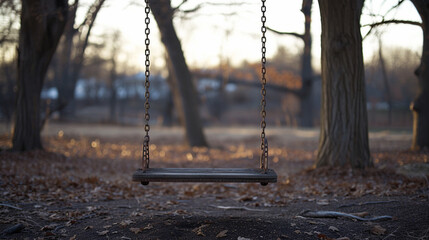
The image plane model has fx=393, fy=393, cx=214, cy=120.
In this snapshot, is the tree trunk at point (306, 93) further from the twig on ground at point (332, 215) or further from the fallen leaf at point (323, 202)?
the twig on ground at point (332, 215)

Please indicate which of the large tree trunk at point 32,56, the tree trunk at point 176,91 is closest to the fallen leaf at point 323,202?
the large tree trunk at point 32,56

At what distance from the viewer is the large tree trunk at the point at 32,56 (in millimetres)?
9078

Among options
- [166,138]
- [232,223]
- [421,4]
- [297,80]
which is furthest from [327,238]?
[297,80]

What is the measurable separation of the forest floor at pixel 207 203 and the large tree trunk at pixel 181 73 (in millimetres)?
4104

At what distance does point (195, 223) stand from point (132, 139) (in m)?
14.5

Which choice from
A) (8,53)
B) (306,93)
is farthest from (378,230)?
(306,93)

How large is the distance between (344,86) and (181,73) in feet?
23.8

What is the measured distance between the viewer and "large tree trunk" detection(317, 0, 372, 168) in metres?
7.06

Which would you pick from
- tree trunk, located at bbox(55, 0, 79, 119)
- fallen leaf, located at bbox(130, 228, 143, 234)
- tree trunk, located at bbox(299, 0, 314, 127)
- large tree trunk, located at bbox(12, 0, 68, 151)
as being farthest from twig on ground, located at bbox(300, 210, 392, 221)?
tree trunk, located at bbox(299, 0, 314, 127)

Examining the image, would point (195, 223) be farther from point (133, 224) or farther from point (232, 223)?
point (133, 224)

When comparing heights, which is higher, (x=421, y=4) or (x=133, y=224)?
(x=421, y=4)

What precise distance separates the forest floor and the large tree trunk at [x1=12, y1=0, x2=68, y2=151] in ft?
2.10

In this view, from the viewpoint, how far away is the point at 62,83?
24.6 metres

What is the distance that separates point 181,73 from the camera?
1342cm
